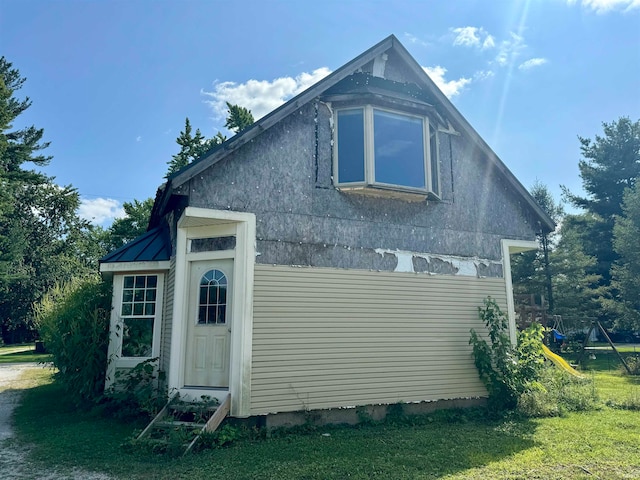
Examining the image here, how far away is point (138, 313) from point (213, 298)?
2592 mm

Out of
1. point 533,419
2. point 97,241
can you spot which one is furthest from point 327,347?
point 97,241

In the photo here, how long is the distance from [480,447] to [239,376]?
3.72 metres

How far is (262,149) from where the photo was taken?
7625 mm

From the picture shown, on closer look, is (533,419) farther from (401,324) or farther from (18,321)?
(18,321)

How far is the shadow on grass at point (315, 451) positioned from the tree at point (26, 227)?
2930cm

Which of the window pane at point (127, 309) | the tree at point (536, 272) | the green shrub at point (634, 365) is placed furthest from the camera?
the tree at point (536, 272)

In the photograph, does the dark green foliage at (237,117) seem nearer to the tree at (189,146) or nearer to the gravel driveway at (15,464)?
the tree at (189,146)

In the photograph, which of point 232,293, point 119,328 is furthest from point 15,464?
point 119,328

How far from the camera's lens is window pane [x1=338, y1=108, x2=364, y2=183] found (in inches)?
320

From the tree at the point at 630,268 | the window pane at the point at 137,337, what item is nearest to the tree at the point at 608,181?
Result: the tree at the point at 630,268

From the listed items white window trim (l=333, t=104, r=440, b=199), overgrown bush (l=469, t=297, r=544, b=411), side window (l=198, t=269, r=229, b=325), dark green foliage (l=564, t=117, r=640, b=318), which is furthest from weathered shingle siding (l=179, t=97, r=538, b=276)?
dark green foliage (l=564, t=117, r=640, b=318)

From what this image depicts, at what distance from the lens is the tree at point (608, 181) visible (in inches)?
1158

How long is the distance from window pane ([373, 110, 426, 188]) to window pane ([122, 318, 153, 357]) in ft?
18.5

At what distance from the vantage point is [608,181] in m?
30.0
